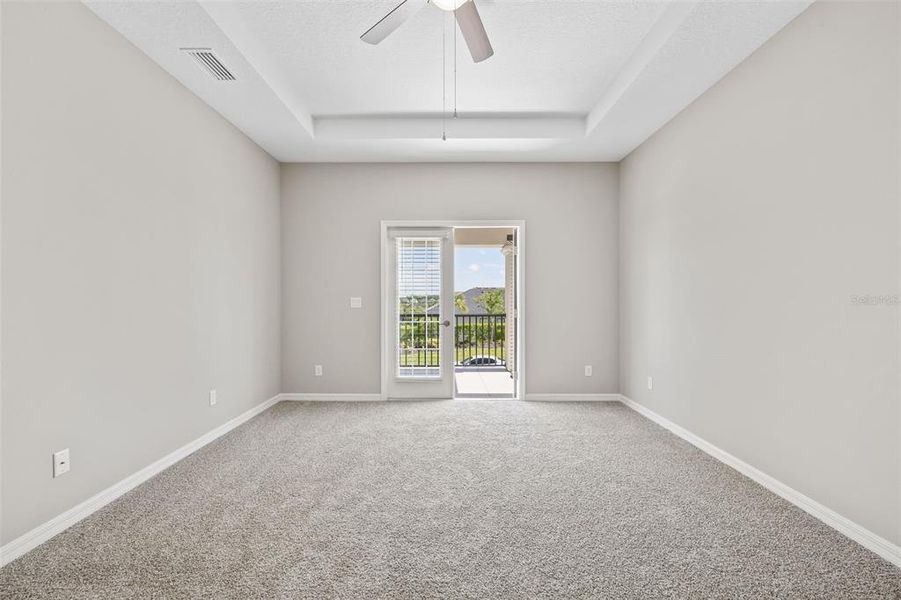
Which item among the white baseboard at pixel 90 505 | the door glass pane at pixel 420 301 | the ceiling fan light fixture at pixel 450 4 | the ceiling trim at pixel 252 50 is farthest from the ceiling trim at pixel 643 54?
the white baseboard at pixel 90 505

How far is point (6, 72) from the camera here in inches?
75.2

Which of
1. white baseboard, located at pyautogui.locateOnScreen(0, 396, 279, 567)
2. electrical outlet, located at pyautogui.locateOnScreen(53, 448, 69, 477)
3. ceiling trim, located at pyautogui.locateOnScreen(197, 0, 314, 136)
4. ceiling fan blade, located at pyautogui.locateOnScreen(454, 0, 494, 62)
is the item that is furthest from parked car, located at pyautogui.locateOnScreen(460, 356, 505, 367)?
electrical outlet, located at pyautogui.locateOnScreen(53, 448, 69, 477)

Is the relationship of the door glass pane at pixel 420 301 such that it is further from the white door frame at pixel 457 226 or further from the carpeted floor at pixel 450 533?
the carpeted floor at pixel 450 533

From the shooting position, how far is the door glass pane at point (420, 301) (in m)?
5.03

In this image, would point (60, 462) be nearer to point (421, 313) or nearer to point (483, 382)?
point (421, 313)

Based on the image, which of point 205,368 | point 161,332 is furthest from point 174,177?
point 205,368

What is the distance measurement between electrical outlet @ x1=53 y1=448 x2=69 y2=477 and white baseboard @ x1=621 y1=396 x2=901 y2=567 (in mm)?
3808

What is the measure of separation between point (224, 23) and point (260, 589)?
2.90 metres

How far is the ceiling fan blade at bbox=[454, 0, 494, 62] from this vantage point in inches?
87.4

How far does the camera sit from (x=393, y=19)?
225cm

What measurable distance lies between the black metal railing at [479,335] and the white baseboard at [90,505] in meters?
5.47

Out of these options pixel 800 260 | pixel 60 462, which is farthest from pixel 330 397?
pixel 800 260

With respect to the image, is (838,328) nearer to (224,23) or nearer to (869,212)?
(869,212)

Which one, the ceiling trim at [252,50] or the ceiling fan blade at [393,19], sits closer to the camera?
the ceiling fan blade at [393,19]
